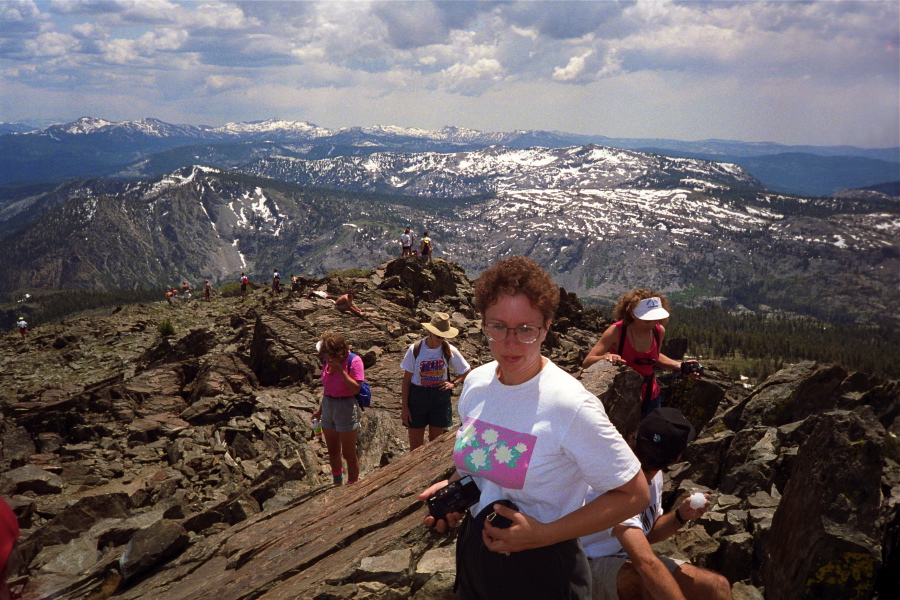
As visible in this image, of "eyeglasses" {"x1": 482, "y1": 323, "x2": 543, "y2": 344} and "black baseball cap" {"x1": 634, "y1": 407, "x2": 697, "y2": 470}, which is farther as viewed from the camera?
"black baseball cap" {"x1": 634, "y1": 407, "x2": 697, "y2": 470}

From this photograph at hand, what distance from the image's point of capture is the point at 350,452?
1262 cm

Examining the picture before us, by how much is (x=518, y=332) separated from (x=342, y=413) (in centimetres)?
924

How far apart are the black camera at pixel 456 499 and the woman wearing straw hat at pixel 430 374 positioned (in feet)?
24.7

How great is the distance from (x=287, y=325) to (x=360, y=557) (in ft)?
61.8

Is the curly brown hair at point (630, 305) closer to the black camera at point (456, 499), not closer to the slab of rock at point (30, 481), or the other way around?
the black camera at point (456, 499)

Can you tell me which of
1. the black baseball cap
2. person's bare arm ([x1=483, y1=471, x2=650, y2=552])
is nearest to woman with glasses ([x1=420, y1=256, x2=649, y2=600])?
person's bare arm ([x1=483, y1=471, x2=650, y2=552])

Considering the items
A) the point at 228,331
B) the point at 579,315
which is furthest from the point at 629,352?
the point at 579,315

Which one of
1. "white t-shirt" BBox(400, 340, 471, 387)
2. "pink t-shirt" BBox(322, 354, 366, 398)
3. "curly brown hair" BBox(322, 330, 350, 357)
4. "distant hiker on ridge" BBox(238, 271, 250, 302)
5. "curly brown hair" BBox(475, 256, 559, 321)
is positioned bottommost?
"distant hiker on ridge" BBox(238, 271, 250, 302)

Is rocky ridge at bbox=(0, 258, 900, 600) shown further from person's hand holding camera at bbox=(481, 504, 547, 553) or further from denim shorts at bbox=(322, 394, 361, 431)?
person's hand holding camera at bbox=(481, 504, 547, 553)

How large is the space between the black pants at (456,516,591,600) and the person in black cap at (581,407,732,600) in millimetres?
780

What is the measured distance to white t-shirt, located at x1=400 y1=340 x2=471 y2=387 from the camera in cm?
1212

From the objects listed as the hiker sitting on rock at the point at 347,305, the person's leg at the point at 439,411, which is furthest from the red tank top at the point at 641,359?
the hiker sitting on rock at the point at 347,305

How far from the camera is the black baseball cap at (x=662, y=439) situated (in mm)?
5480

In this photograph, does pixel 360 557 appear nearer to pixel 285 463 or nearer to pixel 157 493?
pixel 285 463
